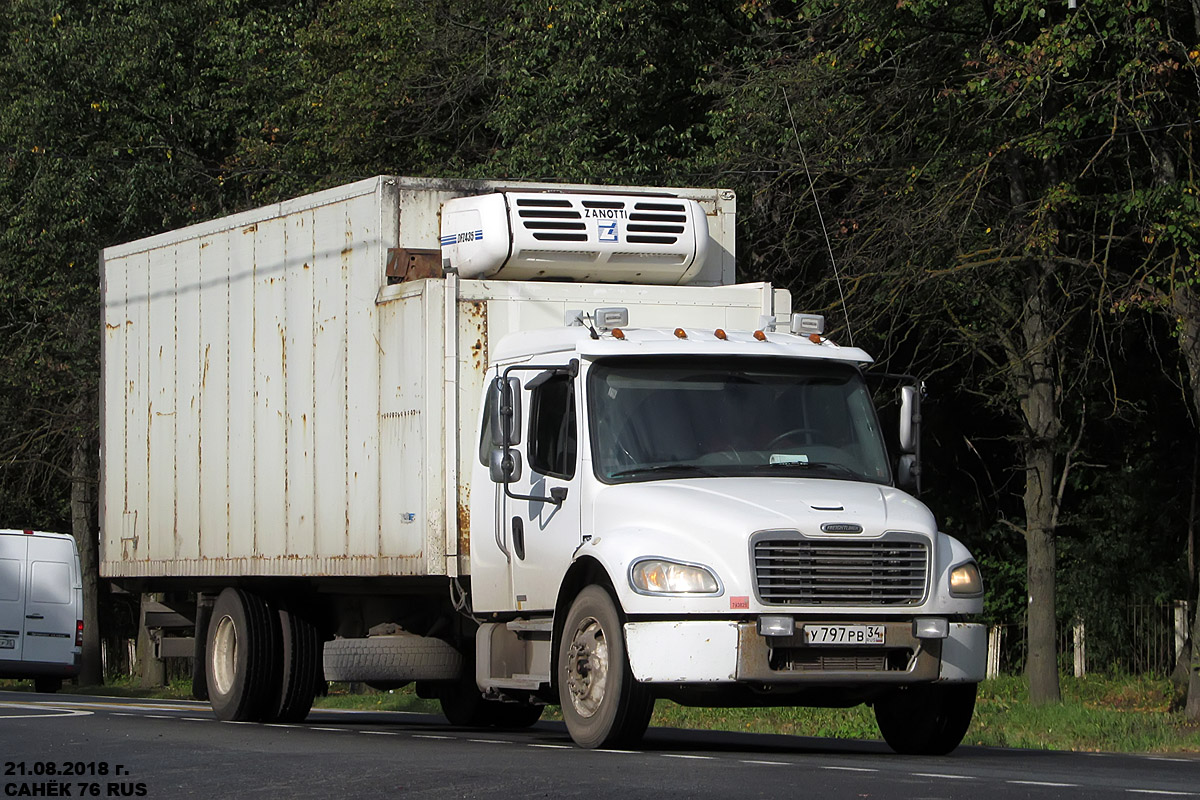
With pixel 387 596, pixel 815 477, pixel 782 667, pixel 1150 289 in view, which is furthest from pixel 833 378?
pixel 1150 289

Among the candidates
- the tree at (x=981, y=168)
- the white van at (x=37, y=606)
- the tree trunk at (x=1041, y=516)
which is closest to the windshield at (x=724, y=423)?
the tree at (x=981, y=168)

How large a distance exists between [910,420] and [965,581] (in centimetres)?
118

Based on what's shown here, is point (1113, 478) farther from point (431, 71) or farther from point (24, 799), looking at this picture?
point (24, 799)

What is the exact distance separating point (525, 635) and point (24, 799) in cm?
430

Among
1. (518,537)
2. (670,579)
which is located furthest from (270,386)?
(670,579)

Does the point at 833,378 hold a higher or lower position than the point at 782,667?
higher

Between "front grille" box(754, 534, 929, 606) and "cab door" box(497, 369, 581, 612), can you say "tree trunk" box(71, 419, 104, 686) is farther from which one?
"front grille" box(754, 534, 929, 606)

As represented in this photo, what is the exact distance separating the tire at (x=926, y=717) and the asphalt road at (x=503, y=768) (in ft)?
0.57

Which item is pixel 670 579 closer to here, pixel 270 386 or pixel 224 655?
pixel 270 386

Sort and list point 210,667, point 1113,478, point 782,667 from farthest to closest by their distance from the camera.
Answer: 1. point 1113,478
2. point 210,667
3. point 782,667

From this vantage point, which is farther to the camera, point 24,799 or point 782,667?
point 782,667

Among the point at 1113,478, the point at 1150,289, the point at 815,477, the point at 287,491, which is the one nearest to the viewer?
the point at 815,477

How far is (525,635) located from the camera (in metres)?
13.0

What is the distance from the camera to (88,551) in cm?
3772
